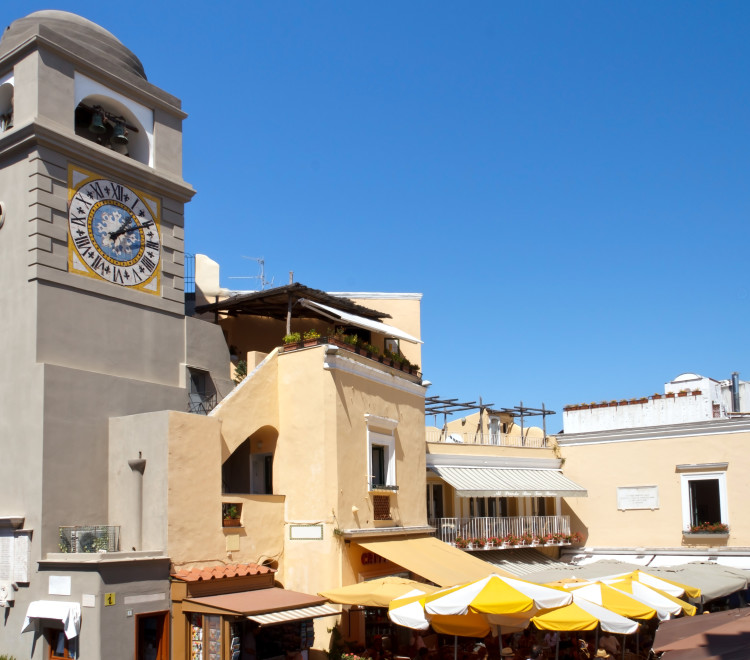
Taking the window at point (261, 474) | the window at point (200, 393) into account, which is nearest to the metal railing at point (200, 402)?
the window at point (200, 393)

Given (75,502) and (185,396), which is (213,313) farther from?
(75,502)

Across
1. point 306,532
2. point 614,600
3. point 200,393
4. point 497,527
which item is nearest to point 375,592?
point 306,532

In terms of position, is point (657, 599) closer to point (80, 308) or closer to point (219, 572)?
point (219, 572)

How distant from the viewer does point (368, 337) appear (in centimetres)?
2742

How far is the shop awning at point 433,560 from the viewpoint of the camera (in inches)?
802

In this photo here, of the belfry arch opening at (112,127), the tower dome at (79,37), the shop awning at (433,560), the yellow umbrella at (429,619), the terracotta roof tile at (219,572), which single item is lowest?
the yellow umbrella at (429,619)

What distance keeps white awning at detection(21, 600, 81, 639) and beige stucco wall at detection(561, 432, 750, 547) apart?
20346 millimetres

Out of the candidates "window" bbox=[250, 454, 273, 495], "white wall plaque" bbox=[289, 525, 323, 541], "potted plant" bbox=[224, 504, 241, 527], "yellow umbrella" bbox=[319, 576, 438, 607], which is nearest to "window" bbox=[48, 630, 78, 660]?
"potted plant" bbox=[224, 504, 241, 527]

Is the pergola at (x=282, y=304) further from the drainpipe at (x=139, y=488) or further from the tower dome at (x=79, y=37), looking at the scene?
the tower dome at (x=79, y=37)

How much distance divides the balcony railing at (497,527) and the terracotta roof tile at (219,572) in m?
8.00

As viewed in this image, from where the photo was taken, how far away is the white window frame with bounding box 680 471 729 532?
2833cm

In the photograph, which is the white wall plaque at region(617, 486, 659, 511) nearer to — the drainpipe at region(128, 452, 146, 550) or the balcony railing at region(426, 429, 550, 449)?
the balcony railing at region(426, 429, 550, 449)

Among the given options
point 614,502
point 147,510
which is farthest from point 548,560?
point 147,510

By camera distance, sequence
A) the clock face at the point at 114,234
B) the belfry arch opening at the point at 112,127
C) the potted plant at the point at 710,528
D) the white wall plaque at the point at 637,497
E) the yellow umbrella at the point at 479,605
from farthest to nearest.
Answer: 1. the white wall plaque at the point at 637,497
2. the potted plant at the point at 710,528
3. the belfry arch opening at the point at 112,127
4. the clock face at the point at 114,234
5. the yellow umbrella at the point at 479,605
